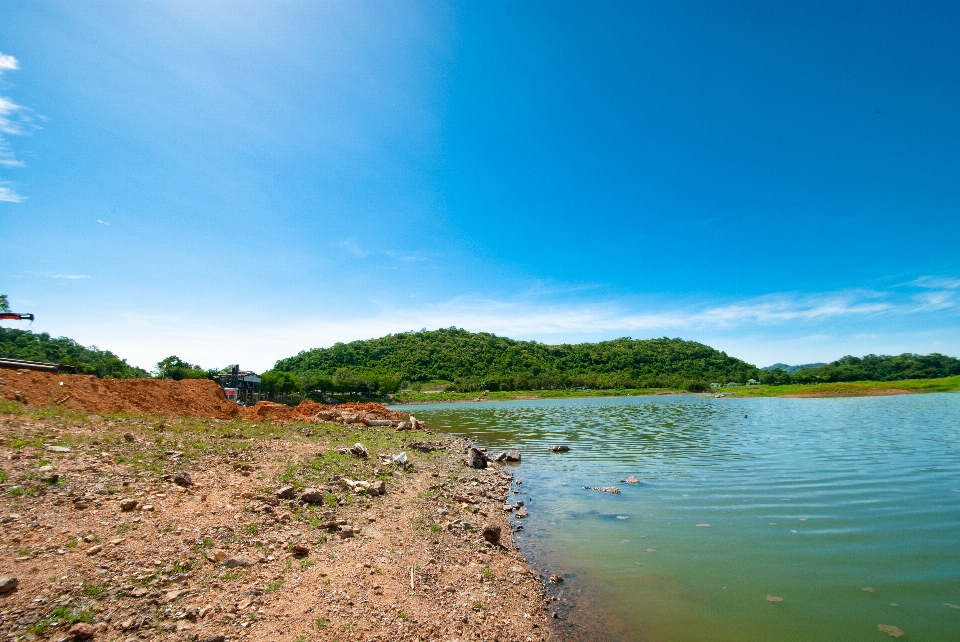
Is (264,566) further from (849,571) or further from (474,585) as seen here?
(849,571)

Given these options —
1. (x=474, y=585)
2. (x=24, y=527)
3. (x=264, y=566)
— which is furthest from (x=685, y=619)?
(x=24, y=527)

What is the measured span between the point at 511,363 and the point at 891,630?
169 m

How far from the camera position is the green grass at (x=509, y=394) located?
4909 inches

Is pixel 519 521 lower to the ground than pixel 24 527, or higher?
lower

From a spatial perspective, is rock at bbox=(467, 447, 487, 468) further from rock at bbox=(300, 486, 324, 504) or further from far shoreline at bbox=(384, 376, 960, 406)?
far shoreline at bbox=(384, 376, 960, 406)

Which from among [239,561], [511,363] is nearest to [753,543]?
[239,561]

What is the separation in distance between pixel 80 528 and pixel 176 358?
89753 mm

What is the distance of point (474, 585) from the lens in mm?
8148

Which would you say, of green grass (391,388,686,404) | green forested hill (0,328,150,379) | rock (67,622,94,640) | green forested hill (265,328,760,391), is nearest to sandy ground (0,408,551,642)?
rock (67,622,94,640)

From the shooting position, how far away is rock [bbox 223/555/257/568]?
283 inches

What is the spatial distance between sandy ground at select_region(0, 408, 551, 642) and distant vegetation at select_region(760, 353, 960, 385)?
174 metres

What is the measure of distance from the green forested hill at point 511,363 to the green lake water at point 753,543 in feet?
423

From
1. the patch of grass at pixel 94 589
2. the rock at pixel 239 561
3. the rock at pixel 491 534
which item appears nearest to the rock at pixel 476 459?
the rock at pixel 491 534

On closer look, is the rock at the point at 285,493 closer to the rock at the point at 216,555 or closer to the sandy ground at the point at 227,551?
the sandy ground at the point at 227,551
